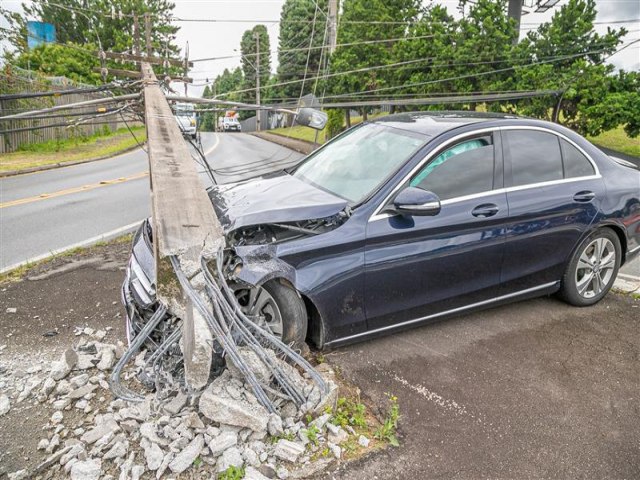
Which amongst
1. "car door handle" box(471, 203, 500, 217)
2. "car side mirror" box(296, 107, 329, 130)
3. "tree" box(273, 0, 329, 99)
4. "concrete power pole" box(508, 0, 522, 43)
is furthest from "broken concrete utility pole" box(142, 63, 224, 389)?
"tree" box(273, 0, 329, 99)

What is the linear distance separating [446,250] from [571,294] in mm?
1635

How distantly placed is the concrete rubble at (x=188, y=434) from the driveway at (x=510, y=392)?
305 mm

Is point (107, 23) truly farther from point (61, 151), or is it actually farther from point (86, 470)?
point (86, 470)

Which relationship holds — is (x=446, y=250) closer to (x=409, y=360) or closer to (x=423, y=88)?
(x=409, y=360)

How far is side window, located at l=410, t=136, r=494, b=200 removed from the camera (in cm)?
369

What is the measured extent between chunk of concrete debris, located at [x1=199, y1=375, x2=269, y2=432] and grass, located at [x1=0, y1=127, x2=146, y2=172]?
563 inches

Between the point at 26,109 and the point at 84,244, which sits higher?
the point at 26,109

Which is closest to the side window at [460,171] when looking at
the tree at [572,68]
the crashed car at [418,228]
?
the crashed car at [418,228]

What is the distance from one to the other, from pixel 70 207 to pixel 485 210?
7.97 metres

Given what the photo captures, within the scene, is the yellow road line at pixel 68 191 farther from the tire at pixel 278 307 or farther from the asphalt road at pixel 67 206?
the tire at pixel 278 307

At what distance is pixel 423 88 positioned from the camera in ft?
51.2

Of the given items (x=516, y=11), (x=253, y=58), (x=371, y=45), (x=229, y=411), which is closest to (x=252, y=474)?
(x=229, y=411)

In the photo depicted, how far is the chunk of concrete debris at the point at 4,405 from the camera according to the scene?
9.45ft

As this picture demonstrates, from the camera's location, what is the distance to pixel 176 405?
8.52 ft
